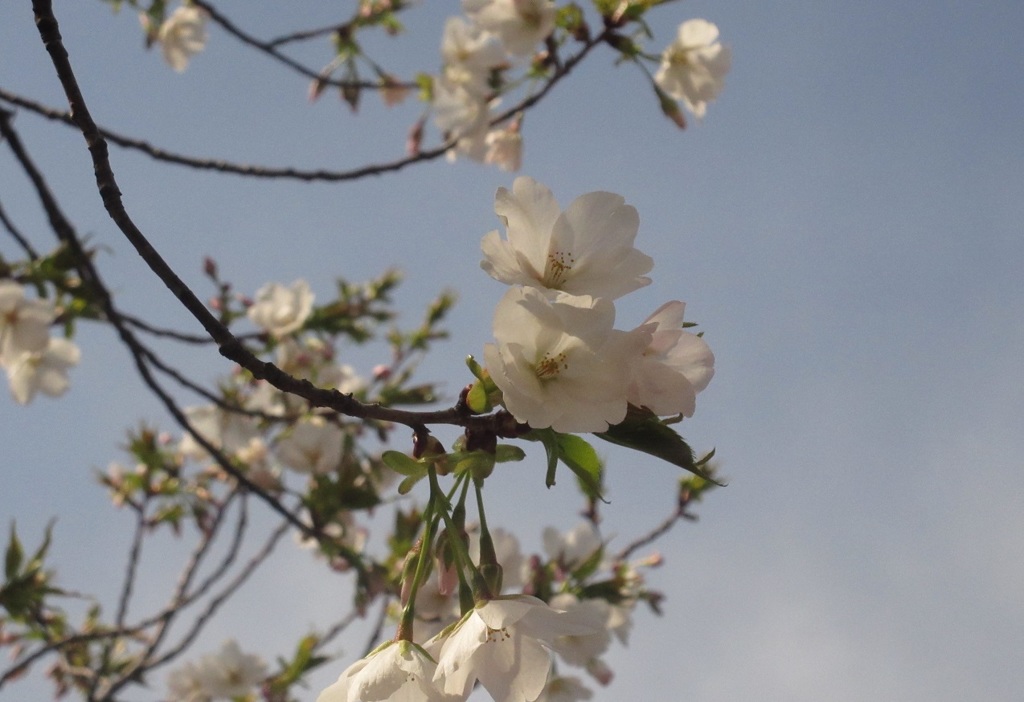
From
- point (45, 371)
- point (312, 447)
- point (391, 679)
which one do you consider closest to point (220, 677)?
point (312, 447)

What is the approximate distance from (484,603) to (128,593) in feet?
9.58

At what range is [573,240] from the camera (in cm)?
110

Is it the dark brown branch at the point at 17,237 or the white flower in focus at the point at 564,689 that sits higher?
the dark brown branch at the point at 17,237

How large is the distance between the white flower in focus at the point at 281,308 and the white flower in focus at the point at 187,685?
1.40m

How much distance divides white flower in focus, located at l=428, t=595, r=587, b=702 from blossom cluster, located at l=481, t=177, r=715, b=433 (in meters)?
0.24

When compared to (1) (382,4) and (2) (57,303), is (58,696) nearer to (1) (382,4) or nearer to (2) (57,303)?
(2) (57,303)

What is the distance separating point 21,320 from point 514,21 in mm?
1954

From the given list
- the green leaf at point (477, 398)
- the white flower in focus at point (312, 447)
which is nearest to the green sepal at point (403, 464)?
the green leaf at point (477, 398)

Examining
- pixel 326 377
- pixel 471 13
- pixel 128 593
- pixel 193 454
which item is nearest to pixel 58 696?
pixel 128 593

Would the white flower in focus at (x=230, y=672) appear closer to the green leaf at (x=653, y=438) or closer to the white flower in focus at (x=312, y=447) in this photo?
the white flower in focus at (x=312, y=447)

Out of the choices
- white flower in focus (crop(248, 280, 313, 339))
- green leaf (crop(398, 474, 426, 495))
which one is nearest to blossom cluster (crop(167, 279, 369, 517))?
white flower in focus (crop(248, 280, 313, 339))

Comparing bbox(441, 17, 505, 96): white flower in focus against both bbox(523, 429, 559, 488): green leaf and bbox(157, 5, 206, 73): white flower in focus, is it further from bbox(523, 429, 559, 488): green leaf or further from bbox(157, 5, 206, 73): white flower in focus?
bbox(523, 429, 559, 488): green leaf

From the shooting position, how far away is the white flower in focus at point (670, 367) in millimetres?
981

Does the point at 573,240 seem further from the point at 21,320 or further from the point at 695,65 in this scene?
the point at 21,320
